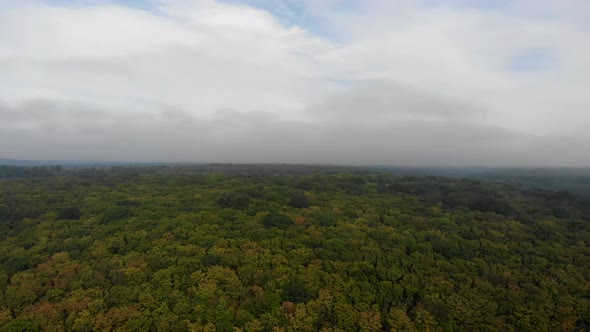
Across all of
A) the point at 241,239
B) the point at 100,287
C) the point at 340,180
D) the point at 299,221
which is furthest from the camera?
the point at 340,180

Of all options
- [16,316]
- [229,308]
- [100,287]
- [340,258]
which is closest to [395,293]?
[340,258]

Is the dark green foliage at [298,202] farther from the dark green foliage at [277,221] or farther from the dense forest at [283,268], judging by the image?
the dark green foliage at [277,221]

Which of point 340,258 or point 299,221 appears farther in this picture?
point 299,221

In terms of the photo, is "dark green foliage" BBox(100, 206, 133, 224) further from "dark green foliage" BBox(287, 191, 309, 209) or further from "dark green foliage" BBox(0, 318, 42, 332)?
"dark green foliage" BBox(287, 191, 309, 209)

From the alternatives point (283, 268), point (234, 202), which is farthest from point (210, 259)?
point (234, 202)

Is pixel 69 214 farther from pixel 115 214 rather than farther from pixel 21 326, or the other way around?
pixel 21 326

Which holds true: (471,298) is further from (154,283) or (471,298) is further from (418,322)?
(154,283)

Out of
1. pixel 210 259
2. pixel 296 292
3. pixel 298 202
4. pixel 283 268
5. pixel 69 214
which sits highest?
pixel 298 202

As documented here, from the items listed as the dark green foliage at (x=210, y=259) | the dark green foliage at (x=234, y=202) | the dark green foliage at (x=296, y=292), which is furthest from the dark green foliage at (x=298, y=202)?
the dark green foliage at (x=296, y=292)

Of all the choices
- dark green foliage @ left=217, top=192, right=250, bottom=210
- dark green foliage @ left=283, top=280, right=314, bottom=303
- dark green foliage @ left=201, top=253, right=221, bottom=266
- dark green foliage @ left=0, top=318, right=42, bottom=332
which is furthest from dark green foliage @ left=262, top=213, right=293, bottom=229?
dark green foliage @ left=0, top=318, right=42, bottom=332
